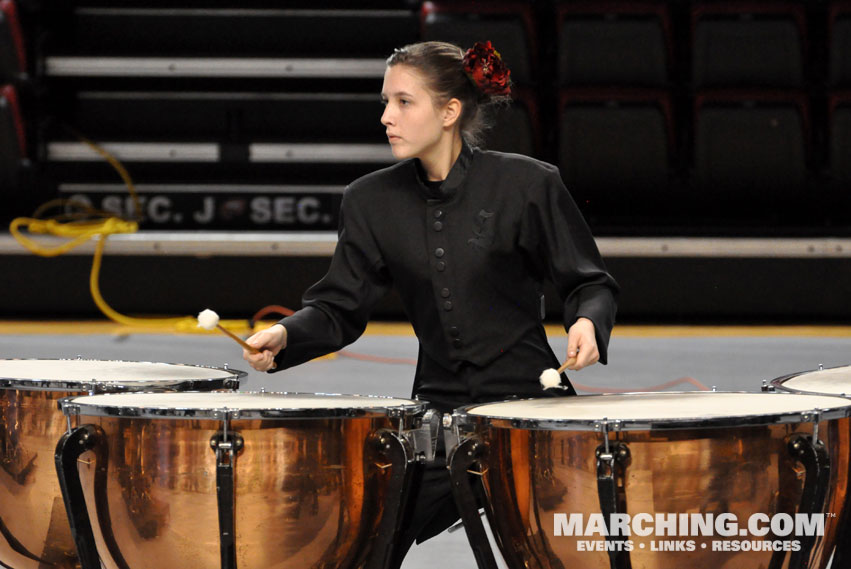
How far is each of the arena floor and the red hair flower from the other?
1.35 m

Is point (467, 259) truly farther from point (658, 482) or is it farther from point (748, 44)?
point (748, 44)

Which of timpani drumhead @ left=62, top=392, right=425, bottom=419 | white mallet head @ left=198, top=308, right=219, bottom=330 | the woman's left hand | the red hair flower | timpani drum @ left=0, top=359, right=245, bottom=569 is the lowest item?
timpani drum @ left=0, top=359, right=245, bottom=569

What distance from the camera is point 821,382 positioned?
1.44 metres

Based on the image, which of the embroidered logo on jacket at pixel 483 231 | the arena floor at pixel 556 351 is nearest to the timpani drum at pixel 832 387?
the embroidered logo on jacket at pixel 483 231

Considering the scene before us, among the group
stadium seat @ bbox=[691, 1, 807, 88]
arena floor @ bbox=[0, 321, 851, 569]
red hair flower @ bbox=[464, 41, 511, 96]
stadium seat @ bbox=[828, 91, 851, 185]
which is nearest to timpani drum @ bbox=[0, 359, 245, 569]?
red hair flower @ bbox=[464, 41, 511, 96]

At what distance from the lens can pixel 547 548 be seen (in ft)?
3.94

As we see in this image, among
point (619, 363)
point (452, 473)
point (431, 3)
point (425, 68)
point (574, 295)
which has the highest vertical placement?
point (431, 3)

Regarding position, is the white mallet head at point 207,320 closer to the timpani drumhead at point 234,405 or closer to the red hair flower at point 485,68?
the timpani drumhead at point 234,405

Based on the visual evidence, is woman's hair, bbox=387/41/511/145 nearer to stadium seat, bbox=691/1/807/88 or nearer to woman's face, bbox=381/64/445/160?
woman's face, bbox=381/64/445/160

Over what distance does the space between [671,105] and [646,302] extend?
0.76 meters

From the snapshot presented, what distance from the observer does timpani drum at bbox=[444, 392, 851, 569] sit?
114 centimetres

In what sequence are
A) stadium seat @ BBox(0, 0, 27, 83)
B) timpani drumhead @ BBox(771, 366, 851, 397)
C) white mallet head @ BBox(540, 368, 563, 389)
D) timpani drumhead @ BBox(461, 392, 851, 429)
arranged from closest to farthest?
timpani drumhead @ BBox(461, 392, 851, 429) → white mallet head @ BBox(540, 368, 563, 389) → timpani drumhead @ BBox(771, 366, 851, 397) → stadium seat @ BBox(0, 0, 27, 83)

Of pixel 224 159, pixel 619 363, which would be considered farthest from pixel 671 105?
→ pixel 224 159

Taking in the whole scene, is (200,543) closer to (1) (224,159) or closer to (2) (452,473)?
(2) (452,473)
